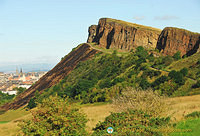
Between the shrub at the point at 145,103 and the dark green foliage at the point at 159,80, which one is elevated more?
the shrub at the point at 145,103

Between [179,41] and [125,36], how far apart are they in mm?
21520

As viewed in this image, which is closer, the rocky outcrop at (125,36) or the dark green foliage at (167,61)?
the dark green foliage at (167,61)

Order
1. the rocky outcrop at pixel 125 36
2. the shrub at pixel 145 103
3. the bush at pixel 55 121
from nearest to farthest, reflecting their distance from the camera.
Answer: the bush at pixel 55 121, the shrub at pixel 145 103, the rocky outcrop at pixel 125 36

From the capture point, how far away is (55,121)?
41.9 feet

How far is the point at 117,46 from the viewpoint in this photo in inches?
3332

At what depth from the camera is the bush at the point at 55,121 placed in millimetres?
12820

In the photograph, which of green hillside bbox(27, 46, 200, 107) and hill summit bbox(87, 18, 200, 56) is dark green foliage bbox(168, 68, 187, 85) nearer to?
green hillside bbox(27, 46, 200, 107)

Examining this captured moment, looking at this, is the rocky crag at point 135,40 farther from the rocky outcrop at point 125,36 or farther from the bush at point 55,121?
the bush at point 55,121

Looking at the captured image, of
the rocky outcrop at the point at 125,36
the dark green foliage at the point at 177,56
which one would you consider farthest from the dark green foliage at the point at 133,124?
the rocky outcrop at the point at 125,36

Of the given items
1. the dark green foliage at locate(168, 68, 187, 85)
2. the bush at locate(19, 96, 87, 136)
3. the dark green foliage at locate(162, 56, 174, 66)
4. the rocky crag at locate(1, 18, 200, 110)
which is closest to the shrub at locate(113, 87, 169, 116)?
the bush at locate(19, 96, 87, 136)

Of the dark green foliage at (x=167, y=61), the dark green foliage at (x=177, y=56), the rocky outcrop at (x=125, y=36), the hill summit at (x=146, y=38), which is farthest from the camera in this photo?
the rocky outcrop at (x=125, y=36)

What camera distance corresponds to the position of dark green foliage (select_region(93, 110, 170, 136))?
11734 mm

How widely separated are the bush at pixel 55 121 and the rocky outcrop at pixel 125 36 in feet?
220

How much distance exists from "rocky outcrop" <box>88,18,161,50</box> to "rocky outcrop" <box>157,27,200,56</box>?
6.66 metres
